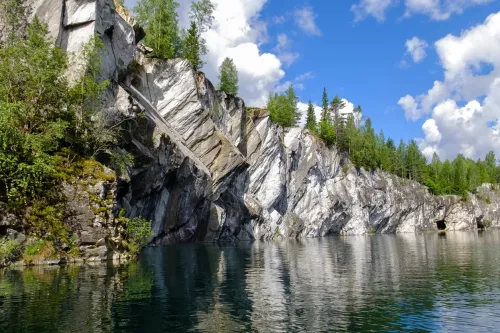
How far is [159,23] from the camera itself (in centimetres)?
7819

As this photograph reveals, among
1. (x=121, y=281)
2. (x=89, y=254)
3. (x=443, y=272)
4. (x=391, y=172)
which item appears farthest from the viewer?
(x=391, y=172)

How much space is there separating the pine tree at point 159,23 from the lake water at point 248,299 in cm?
4960

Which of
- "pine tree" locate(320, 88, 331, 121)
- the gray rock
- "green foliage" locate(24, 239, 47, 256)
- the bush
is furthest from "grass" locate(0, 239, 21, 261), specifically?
"pine tree" locate(320, 88, 331, 121)

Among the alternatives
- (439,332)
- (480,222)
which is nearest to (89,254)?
(439,332)

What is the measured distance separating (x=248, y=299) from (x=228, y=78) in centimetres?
7982

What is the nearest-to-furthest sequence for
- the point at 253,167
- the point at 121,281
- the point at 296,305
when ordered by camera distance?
1. the point at 296,305
2. the point at 121,281
3. the point at 253,167

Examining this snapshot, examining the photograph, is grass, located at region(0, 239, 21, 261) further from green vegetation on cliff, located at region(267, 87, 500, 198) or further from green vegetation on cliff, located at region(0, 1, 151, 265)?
green vegetation on cliff, located at region(267, 87, 500, 198)

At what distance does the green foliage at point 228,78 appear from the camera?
323ft

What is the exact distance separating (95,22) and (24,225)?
89.9ft

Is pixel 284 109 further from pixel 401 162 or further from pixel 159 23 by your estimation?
pixel 401 162

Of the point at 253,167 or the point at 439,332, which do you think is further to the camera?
the point at 253,167

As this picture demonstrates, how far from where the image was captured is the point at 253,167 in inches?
3819

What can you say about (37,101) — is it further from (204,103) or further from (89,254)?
(204,103)

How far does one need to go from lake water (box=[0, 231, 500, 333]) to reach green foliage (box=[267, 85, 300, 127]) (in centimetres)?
7739
